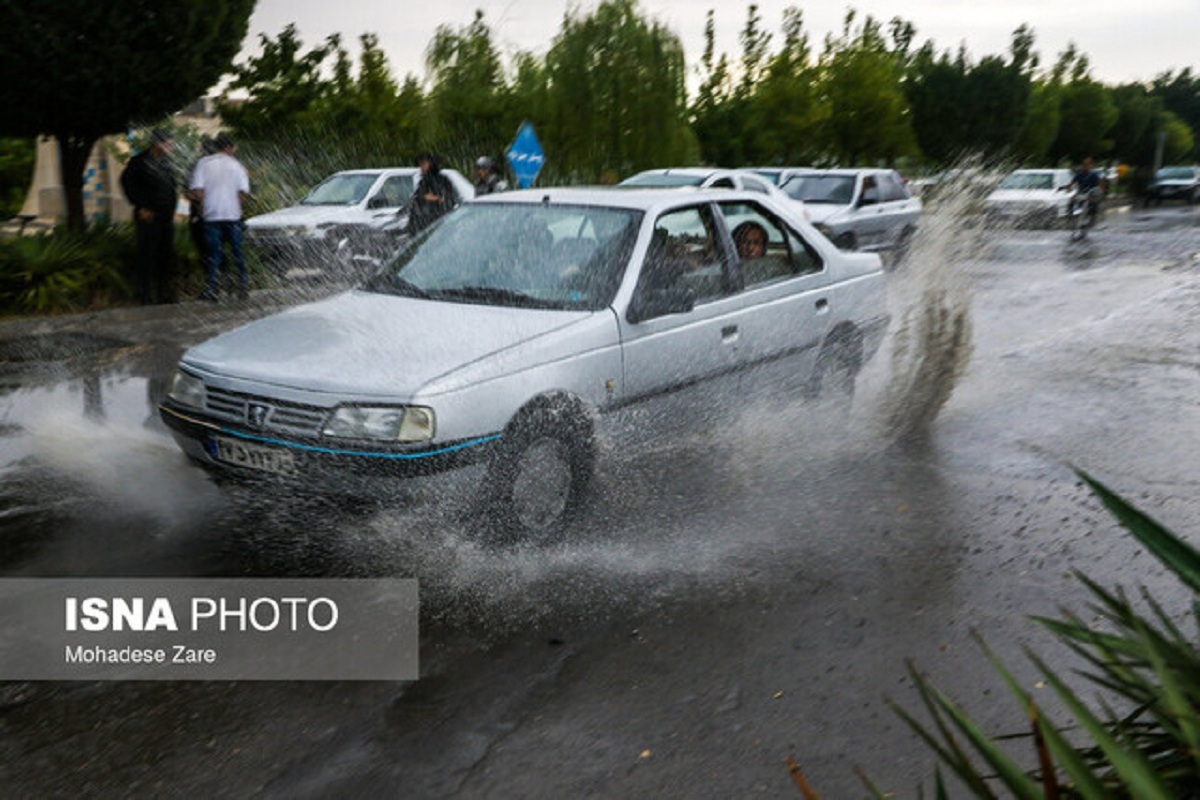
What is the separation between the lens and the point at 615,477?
18.8 ft

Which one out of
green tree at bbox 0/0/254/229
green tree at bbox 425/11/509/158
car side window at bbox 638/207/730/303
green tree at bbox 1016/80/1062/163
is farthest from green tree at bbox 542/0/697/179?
green tree at bbox 1016/80/1062/163

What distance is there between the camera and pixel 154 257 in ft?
44.3

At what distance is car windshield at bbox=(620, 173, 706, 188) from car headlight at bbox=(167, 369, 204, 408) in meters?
12.2

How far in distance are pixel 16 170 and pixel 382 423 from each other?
2613 cm

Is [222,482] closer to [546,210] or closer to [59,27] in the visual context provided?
[546,210]

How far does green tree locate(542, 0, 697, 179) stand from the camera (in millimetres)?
29578

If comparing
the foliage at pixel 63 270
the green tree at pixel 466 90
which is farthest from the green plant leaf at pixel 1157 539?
the green tree at pixel 466 90

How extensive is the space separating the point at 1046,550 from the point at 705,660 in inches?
79.5

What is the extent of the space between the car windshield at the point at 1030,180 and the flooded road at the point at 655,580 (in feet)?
80.9

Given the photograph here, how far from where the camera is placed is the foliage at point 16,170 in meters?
26.5

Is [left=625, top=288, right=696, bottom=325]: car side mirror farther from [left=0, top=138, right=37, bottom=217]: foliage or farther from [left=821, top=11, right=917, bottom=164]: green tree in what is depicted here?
[left=821, top=11, right=917, bottom=164]: green tree

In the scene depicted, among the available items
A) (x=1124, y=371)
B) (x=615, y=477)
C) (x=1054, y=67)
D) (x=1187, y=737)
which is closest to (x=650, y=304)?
(x=615, y=477)

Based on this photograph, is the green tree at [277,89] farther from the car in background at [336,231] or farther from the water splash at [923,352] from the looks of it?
the water splash at [923,352]

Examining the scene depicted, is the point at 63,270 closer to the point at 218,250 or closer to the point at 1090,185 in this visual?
the point at 218,250
